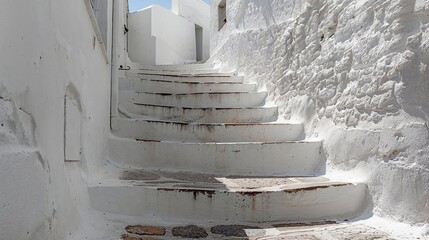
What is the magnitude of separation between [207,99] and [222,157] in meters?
1.26

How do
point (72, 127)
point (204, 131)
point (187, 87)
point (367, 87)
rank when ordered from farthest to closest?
1. point (187, 87)
2. point (204, 131)
3. point (367, 87)
4. point (72, 127)

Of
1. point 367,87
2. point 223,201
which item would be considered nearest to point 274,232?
point 223,201

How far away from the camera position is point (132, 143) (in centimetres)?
278

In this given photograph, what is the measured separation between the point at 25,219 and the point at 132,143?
1687 millimetres

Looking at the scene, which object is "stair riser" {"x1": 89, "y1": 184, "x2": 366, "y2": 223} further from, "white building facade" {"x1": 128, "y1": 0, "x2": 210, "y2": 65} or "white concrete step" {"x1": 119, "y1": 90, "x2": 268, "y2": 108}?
"white building facade" {"x1": 128, "y1": 0, "x2": 210, "y2": 65}

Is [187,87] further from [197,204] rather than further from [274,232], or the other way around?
[274,232]

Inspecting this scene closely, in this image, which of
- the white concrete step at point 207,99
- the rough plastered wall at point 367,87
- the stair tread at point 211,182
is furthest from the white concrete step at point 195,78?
the stair tread at point 211,182

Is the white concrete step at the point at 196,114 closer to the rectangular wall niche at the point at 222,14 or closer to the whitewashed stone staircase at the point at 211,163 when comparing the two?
the whitewashed stone staircase at the point at 211,163

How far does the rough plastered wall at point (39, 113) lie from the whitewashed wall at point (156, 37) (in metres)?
7.54

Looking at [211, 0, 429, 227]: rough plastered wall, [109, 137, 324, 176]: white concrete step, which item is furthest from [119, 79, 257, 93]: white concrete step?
[109, 137, 324, 176]: white concrete step

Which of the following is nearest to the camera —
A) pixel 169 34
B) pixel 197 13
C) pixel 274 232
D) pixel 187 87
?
pixel 274 232

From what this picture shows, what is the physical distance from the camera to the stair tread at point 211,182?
220 centimetres

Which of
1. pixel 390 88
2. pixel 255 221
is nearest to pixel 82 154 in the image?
pixel 255 221

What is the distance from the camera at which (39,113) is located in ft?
4.29
